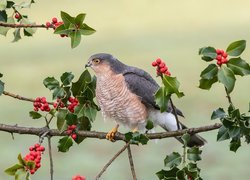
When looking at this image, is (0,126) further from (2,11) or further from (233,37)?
(233,37)

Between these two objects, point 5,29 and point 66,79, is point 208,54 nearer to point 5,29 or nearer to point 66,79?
point 66,79

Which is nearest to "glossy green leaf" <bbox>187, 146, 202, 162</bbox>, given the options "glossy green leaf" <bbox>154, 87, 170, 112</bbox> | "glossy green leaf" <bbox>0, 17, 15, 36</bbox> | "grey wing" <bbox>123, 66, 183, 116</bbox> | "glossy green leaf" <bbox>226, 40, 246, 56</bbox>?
"glossy green leaf" <bbox>154, 87, 170, 112</bbox>

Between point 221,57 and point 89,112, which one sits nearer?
point 221,57

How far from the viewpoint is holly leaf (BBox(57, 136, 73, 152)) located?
2057 mm

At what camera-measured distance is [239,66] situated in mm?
1687

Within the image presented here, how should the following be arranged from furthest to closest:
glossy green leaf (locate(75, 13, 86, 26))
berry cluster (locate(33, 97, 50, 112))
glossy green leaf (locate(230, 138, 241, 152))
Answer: berry cluster (locate(33, 97, 50, 112)) → glossy green leaf (locate(75, 13, 86, 26)) → glossy green leaf (locate(230, 138, 241, 152))

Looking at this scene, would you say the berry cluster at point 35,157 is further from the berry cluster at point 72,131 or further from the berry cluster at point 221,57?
the berry cluster at point 221,57

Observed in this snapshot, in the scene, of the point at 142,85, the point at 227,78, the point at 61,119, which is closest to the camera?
the point at 227,78

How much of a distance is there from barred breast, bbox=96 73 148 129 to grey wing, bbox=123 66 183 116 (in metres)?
0.02

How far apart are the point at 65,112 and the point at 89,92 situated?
81mm

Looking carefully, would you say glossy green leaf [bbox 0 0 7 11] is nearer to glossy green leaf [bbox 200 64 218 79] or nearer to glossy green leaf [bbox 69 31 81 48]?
glossy green leaf [bbox 69 31 81 48]

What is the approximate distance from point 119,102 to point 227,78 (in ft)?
4.66

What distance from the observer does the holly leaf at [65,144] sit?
2057mm

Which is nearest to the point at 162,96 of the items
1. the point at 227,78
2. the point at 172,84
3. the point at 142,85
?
the point at 172,84
